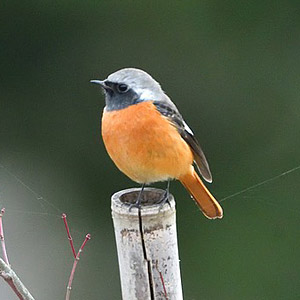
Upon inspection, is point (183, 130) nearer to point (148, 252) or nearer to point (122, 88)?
point (122, 88)

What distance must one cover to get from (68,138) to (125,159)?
3.22m

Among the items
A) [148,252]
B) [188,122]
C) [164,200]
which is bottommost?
[188,122]

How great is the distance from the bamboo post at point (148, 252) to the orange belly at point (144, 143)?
670 mm

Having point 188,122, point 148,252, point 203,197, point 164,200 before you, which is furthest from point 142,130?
point 188,122

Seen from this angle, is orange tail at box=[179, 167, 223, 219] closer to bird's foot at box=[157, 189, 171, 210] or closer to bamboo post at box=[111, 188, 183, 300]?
bird's foot at box=[157, 189, 171, 210]

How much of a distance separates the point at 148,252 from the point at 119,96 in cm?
98

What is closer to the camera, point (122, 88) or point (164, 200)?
point (164, 200)

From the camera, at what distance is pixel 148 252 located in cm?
255

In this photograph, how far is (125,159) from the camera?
10.8ft

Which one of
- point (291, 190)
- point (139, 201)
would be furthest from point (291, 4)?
point (139, 201)

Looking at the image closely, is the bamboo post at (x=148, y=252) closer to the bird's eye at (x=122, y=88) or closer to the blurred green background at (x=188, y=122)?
the bird's eye at (x=122, y=88)

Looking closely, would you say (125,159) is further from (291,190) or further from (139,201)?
(291,190)

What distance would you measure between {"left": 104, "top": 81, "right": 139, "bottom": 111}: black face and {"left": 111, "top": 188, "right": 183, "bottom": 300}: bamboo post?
83cm

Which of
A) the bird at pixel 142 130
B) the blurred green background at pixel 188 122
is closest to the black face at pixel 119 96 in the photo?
the bird at pixel 142 130
